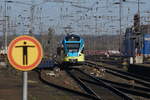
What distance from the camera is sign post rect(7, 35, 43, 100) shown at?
6473 mm

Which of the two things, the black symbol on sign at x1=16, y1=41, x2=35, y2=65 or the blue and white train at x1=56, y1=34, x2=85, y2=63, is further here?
the blue and white train at x1=56, y1=34, x2=85, y2=63

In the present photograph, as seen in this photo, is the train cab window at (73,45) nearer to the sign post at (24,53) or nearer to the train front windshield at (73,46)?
the train front windshield at (73,46)

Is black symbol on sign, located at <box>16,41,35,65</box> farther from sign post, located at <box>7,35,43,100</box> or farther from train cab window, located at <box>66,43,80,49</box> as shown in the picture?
train cab window, located at <box>66,43,80,49</box>

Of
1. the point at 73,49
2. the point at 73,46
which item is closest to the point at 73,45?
the point at 73,46

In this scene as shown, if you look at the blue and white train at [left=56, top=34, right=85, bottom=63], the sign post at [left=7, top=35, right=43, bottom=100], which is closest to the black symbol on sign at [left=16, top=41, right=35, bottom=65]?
the sign post at [left=7, top=35, right=43, bottom=100]

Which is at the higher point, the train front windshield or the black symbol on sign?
the black symbol on sign

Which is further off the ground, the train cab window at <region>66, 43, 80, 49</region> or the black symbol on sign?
the black symbol on sign

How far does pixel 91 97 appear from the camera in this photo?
17.3 meters

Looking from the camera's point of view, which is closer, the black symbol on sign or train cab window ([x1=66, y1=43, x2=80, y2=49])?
the black symbol on sign

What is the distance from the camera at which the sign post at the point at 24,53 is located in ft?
21.2

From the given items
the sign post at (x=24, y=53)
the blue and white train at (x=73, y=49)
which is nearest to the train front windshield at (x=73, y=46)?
the blue and white train at (x=73, y=49)

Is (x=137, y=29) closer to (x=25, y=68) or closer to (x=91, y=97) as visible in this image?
(x=91, y=97)

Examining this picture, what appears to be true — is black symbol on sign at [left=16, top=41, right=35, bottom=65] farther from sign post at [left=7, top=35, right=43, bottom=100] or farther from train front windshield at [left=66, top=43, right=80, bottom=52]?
train front windshield at [left=66, top=43, right=80, bottom=52]

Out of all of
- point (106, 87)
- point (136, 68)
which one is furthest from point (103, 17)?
point (106, 87)
